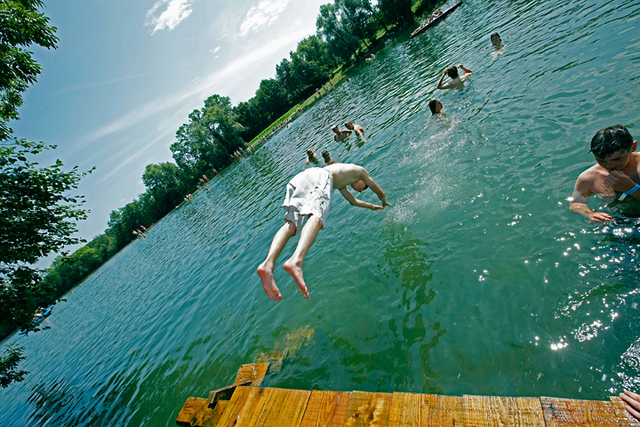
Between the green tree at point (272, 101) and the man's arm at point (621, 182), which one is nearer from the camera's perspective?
the man's arm at point (621, 182)

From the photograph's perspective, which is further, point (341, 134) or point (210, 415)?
point (341, 134)

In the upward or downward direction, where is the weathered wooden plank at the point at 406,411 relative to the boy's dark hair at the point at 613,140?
downward

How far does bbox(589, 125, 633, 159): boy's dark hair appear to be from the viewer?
3.51m

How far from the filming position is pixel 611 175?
13.3 ft

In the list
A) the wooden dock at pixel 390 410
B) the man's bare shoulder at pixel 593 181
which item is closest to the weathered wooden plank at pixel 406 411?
the wooden dock at pixel 390 410

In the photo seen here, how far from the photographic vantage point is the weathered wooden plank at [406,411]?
8.75ft

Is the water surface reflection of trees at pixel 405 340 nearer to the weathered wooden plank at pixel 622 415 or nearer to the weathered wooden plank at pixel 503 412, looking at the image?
the weathered wooden plank at pixel 503 412

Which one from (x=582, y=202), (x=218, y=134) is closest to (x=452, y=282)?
(x=582, y=202)

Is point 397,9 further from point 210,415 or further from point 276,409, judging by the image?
point 210,415

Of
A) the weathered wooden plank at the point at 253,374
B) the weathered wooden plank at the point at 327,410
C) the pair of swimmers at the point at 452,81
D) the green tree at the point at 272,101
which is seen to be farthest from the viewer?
the green tree at the point at 272,101

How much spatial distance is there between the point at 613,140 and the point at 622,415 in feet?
10.8

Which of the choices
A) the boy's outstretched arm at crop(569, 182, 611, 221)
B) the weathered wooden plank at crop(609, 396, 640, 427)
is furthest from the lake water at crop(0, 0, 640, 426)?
the weathered wooden plank at crop(609, 396, 640, 427)

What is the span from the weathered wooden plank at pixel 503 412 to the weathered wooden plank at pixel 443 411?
0.19 ft

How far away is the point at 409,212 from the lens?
735 centimetres
